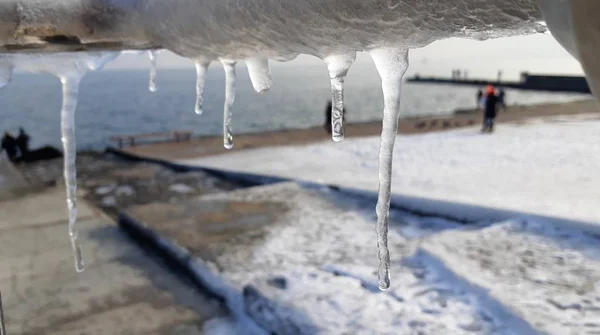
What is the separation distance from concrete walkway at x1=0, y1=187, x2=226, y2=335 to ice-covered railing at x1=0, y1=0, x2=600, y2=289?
2.98m

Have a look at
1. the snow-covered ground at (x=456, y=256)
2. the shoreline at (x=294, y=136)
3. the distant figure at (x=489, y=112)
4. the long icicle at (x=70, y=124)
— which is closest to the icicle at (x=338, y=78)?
the long icicle at (x=70, y=124)

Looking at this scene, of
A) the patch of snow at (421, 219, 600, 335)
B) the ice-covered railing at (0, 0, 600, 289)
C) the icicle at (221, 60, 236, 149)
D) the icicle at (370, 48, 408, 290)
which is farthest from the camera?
the patch of snow at (421, 219, 600, 335)

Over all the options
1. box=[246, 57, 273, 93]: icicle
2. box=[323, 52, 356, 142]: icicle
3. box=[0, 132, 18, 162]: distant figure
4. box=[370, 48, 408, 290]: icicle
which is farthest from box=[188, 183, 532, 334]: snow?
box=[0, 132, 18, 162]: distant figure

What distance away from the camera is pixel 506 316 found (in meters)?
3.84

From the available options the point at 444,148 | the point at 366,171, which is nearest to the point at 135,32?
the point at 366,171

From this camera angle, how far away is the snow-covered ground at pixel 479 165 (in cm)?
686

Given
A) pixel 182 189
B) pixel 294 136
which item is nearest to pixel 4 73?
pixel 182 189

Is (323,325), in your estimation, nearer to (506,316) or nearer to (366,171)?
(506,316)

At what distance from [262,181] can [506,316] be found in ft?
Result: 20.5

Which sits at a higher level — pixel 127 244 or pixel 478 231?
pixel 478 231

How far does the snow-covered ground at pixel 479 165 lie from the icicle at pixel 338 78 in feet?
15.4

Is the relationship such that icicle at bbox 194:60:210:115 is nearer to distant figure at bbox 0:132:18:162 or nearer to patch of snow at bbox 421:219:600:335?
patch of snow at bbox 421:219:600:335

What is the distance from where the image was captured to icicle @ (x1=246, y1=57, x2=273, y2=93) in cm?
169

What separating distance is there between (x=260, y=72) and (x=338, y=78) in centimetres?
27
